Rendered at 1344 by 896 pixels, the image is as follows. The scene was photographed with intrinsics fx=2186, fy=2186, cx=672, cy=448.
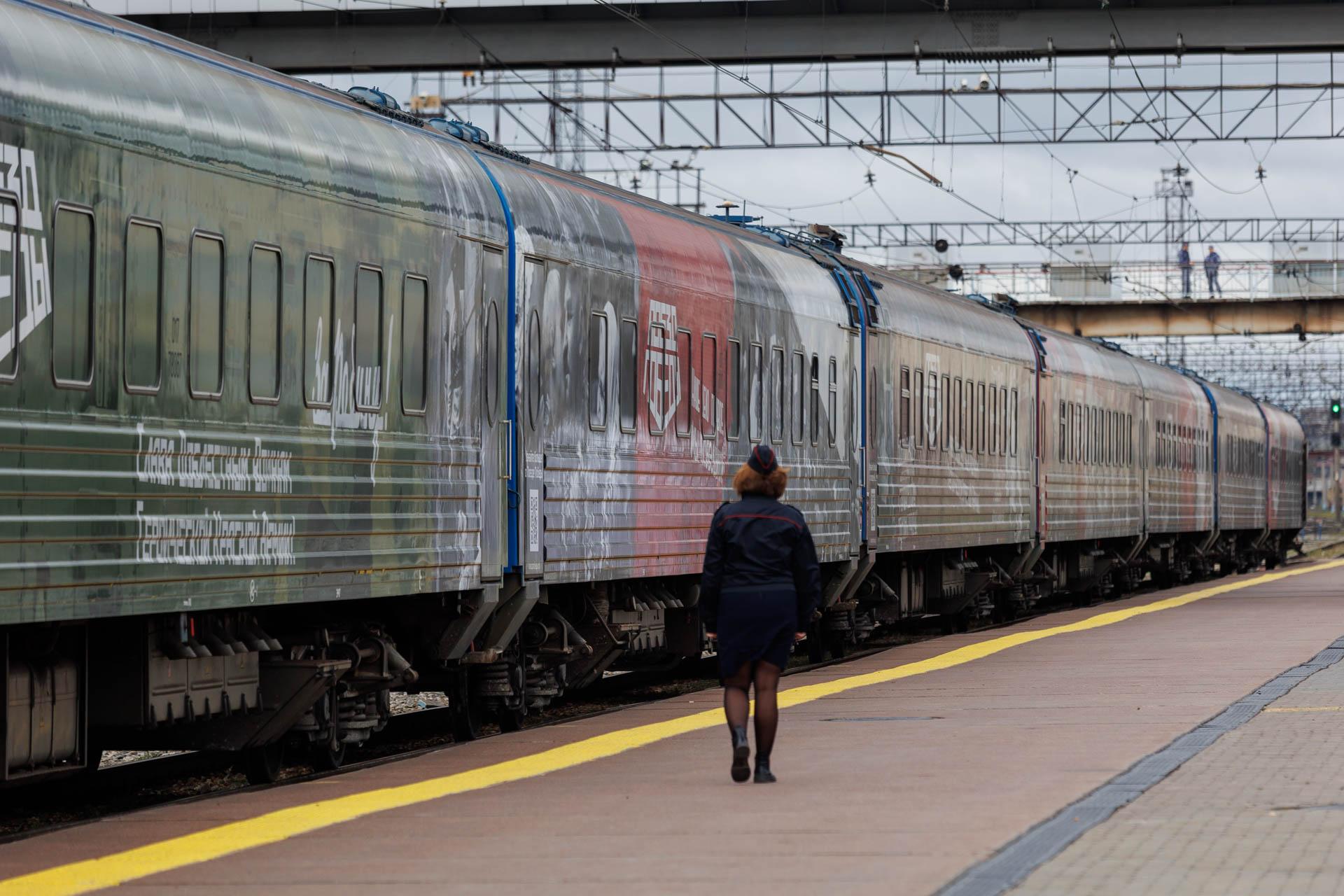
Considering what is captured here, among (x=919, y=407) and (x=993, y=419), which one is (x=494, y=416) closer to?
(x=919, y=407)

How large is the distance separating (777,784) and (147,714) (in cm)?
308

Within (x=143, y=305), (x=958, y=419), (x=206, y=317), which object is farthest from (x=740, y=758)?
(x=958, y=419)

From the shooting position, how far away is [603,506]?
1527 centimetres

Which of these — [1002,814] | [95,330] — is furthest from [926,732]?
[95,330]

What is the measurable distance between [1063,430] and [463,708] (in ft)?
61.6

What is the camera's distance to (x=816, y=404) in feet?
66.5

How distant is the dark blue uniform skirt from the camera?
36.1 ft

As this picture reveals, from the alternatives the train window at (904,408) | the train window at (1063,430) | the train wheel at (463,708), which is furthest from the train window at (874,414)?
the train window at (1063,430)

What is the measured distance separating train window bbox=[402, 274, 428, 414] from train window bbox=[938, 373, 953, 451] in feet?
42.8

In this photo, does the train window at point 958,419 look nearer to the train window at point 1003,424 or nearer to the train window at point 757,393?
the train window at point 1003,424

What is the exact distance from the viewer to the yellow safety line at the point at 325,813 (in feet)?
27.3

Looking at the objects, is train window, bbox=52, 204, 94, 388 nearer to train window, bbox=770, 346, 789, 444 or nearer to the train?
the train

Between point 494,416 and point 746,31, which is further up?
point 746,31

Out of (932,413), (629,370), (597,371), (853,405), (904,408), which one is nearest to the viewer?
(597,371)
